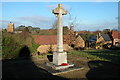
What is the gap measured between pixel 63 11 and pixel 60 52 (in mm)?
3831

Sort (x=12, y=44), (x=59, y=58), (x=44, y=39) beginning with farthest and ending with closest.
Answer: (x=44, y=39) < (x=12, y=44) < (x=59, y=58)

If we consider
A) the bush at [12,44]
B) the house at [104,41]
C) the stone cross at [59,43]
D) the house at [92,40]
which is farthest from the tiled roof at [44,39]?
the house at [104,41]

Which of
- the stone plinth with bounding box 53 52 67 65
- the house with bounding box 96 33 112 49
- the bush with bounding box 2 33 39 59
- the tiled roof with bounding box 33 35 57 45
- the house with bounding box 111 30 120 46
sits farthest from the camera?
the house with bounding box 111 30 120 46

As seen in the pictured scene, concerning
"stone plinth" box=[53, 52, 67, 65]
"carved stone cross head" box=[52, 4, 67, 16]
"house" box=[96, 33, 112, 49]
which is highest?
"carved stone cross head" box=[52, 4, 67, 16]

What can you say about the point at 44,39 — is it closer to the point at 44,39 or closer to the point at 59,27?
the point at 44,39

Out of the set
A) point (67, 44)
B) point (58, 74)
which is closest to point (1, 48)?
point (58, 74)

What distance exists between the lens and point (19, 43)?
17.7m

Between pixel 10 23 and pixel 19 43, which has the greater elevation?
pixel 10 23

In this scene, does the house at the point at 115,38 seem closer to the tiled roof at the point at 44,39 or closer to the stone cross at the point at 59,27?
the tiled roof at the point at 44,39

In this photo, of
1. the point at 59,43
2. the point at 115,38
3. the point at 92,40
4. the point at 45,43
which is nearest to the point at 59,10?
the point at 59,43

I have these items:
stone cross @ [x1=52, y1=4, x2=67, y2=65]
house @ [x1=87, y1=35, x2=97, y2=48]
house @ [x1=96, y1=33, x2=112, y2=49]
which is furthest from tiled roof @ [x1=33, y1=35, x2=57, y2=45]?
house @ [x1=96, y1=33, x2=112, y2=49]

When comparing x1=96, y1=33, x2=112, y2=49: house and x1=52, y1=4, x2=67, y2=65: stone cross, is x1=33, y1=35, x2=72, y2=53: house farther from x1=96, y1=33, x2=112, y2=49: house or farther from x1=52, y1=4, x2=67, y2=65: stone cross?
x1=96, y1=33, x2=112, y2=49: house

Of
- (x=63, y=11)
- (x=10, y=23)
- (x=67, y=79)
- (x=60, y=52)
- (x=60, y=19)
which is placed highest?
(x=10, y=23)

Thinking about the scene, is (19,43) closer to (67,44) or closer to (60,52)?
(60,52)
